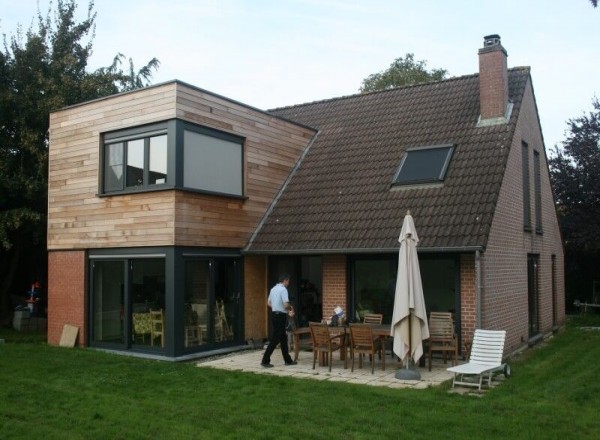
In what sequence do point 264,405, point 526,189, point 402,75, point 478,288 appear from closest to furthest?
1. point 264,405
2. point 478,288
3. point 526,189
4. point 402,75

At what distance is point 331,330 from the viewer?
11.7 m

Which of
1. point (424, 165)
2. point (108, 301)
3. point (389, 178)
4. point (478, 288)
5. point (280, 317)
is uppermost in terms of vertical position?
point (424, 165)

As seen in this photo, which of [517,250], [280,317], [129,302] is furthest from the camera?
[517,250]

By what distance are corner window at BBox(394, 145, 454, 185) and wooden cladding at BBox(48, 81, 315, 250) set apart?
10.5 ft

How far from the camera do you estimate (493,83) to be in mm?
14195

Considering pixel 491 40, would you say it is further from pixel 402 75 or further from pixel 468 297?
pixel 402 75

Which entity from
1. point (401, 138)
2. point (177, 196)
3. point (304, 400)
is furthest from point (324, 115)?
point (304, 400)

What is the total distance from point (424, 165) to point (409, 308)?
4.76 meters

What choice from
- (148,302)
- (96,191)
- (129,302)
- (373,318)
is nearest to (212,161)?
(96,191)

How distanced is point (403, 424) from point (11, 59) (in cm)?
1687

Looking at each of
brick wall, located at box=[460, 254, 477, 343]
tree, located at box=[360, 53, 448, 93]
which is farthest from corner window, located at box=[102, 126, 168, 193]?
tree, located at box=[360, 53, 448, 93]

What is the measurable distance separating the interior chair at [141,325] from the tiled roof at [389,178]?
2.69 meters

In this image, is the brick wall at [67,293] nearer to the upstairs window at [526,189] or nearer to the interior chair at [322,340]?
the interior chair at [322,340]

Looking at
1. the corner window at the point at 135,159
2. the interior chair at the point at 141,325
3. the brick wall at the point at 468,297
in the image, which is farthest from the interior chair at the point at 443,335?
the corner window at the point at 135,159
